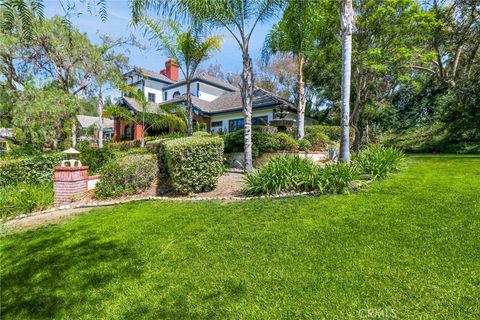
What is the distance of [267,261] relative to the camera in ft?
12.3

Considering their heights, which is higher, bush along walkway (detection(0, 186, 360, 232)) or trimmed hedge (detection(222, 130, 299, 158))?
trimmed hedge (detection(222, 130, 299, 158))

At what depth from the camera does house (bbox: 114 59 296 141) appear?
20216mm

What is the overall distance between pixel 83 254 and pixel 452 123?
18475mm

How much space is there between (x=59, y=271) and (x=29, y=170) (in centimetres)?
873

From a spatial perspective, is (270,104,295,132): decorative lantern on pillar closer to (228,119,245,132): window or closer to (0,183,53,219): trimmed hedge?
(228,119,245,132): window

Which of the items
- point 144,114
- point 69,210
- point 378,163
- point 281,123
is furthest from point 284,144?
point 144,114

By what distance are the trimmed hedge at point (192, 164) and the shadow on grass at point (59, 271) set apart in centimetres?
278

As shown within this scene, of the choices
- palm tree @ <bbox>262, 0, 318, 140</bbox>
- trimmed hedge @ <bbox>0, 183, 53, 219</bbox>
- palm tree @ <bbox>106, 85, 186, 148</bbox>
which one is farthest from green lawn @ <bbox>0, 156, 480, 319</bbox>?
palm tree @ <bbox>106, 85, 186, 148</bbox>

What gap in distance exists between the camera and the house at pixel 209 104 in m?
20.2

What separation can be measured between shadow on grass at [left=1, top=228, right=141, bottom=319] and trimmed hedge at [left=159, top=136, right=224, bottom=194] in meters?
2.78

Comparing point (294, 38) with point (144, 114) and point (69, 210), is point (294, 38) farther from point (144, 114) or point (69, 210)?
point (69, 210)

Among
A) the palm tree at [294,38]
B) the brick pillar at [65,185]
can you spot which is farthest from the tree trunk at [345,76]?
the brick pillar at [65,185]

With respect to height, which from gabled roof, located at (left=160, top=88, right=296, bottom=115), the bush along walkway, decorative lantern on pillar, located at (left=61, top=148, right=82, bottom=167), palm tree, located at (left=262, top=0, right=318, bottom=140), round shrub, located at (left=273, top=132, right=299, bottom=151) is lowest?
the bush along walkway

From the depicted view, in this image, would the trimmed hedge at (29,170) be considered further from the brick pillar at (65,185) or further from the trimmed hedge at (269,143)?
the trimmed hedge at (269,143)
